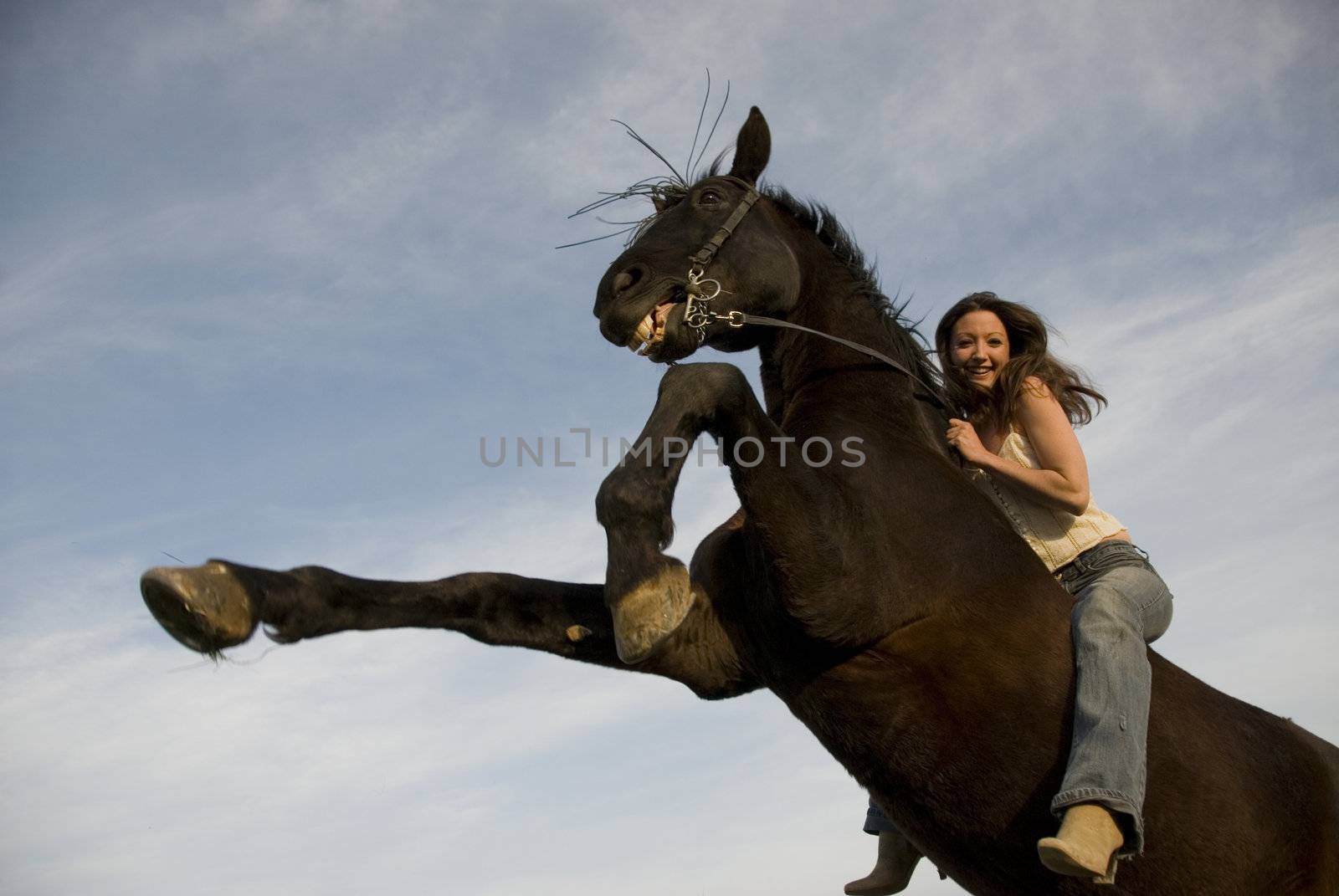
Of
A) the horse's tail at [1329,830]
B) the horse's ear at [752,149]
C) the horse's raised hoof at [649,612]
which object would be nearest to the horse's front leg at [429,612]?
the horse's raised hoof at [649,612]

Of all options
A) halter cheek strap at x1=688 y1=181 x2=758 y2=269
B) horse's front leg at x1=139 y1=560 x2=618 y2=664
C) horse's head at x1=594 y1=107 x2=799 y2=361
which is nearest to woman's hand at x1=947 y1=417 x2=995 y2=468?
horse's head at x1=594 y1=107 x2=799 y2=361

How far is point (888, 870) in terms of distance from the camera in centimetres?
597

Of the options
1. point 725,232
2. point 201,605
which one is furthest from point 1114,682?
point 201,605

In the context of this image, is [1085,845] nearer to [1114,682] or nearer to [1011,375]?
[1114,682]

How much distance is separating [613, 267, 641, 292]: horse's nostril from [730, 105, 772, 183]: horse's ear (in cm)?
116

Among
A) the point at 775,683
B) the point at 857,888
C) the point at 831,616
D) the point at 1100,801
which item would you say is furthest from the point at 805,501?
the point at 857,888

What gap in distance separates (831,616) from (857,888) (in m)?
2.05

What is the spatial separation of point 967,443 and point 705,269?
139 centimetres

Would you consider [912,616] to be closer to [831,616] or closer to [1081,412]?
[831,616]

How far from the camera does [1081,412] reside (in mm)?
5656

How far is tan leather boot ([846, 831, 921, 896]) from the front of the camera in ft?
19.5

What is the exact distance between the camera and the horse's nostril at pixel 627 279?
198 inches

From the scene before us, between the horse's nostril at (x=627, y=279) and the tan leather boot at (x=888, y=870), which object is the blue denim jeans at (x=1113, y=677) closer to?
the tan leather boot at (x=888, y=870)

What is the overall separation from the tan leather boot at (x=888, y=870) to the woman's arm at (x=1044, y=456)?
1857 mm
